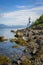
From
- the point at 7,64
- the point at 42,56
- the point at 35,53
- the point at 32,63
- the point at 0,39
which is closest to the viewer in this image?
the point at 7,64

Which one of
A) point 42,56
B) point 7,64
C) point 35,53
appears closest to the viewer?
point 7,64

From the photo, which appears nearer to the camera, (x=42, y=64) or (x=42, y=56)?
(x=42, y=64)

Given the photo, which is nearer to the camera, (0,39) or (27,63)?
(27,63)

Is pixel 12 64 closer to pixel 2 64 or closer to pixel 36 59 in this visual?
pixel 2 64

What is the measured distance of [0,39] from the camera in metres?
72.8

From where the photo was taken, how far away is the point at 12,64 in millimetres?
31812

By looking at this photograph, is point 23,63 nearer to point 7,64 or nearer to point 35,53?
point 7,64

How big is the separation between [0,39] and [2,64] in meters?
42.3

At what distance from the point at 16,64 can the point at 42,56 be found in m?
6.62

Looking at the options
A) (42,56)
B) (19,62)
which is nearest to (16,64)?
(19,62)

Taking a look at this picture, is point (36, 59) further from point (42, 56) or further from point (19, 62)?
point (19, 62)

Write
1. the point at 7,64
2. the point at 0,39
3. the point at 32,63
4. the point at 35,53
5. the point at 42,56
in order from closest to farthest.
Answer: the point at 7,64, the point at 32,63, the point at 42,56, the point at 35,53, the point at 0,39

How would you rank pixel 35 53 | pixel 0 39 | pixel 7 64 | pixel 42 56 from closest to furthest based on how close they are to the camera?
pixel 7 64
pixel 42 56
pixel 35 53
pixel 0 39

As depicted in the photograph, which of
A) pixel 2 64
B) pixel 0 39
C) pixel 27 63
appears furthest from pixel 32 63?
pixel 0 39
